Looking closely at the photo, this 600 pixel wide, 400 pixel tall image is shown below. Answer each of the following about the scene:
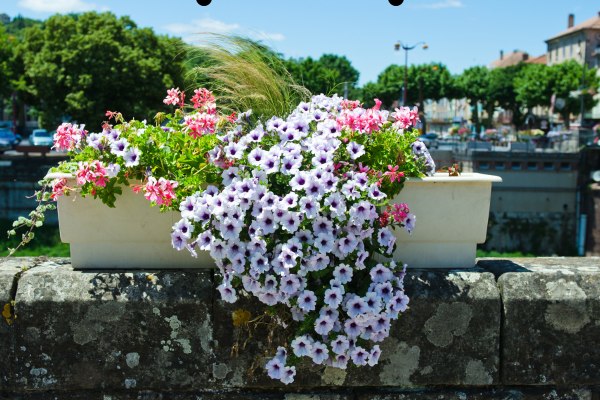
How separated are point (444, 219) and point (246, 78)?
2.96 ft

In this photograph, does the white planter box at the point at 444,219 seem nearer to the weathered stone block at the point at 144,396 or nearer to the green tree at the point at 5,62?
the weathered stone block at the point at 144,396

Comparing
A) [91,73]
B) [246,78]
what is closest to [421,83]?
[91,73]

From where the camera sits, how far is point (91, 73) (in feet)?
125

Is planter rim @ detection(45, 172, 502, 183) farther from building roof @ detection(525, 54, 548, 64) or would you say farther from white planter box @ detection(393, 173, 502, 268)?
building roof @ detection(525, 54, 548, 64)

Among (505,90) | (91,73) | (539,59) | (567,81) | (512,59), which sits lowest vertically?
(505,90)

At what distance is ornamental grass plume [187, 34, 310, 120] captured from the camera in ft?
9.74

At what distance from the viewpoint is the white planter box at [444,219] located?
2725 mm

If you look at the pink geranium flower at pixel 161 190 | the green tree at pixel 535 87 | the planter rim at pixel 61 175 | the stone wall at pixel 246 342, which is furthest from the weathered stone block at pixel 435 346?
the green tree at pixel 535 87

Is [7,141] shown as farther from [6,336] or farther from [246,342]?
[246,342]

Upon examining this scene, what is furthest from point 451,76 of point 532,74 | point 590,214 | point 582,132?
point 590,214

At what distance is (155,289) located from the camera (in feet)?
8.79

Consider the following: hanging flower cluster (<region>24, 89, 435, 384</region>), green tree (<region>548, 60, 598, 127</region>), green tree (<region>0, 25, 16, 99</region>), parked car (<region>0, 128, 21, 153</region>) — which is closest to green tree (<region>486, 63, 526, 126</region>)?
green tree (<region>548, 60, 598, 127</region>)

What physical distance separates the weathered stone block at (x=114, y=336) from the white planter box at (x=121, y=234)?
0.39ft

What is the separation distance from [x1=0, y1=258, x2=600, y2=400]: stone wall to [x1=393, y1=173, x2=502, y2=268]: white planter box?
0.08 metres
